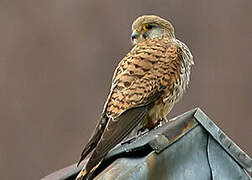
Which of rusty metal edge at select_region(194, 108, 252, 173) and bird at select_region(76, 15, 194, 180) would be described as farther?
bird at select_region(76, 15, 194, 180)

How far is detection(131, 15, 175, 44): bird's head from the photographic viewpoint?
22.0 ft

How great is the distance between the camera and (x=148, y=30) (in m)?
6.77

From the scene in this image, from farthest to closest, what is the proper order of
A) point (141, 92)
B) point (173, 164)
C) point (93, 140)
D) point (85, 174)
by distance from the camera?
point (141, 92) < point (93, 140) < point (85, 174) < point (173, 164)

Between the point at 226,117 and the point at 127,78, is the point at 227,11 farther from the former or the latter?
the point at 127,78

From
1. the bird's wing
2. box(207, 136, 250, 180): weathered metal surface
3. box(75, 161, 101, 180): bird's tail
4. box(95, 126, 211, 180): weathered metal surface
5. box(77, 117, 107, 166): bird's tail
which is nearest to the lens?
box(95, 126, 211, 180): weathered metal surface

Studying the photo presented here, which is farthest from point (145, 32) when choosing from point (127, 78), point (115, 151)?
point (115, 151)

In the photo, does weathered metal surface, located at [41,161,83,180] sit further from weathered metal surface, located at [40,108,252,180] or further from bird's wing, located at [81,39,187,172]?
weathered metal surface, located at [40,108,252,180]

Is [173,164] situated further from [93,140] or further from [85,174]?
[93,140]

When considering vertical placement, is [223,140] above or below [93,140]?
below

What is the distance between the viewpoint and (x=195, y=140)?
5.03 m

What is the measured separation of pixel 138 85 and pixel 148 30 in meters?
0.97

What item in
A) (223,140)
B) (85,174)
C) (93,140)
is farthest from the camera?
(93,140)

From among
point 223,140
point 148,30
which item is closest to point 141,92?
point 223,140

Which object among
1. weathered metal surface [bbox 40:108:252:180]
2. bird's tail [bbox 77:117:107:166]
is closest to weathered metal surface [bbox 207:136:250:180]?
weathered metal surface [bbox 40:108:252:180]
